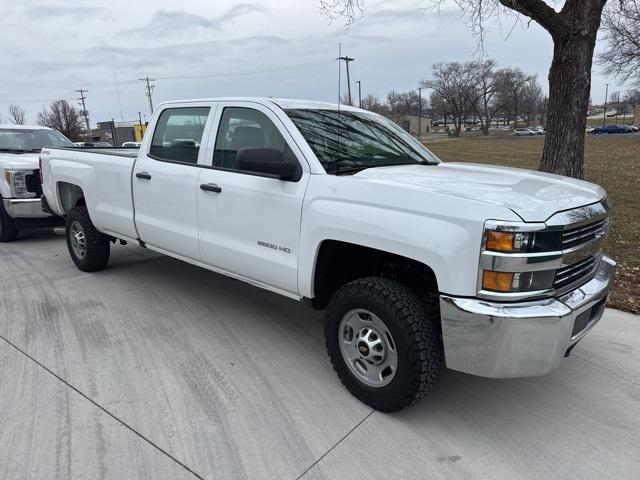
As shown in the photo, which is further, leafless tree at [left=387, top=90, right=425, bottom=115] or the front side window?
leafless tree at [left=387, top=90, right=425, bottom=115]

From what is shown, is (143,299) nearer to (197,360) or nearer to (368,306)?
(197,360)

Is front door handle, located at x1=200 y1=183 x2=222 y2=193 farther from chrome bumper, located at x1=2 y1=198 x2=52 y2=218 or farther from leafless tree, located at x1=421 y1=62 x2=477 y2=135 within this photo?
leafless tree, located at x1=421 y1=62 x2=477 y2=135

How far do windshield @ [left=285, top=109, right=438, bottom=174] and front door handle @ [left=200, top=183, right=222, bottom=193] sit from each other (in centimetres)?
80

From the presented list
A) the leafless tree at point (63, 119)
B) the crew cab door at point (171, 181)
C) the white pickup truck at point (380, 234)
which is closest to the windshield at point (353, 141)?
the white pickup truck at point (380, 234)

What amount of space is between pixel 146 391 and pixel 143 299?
1914 millimetres

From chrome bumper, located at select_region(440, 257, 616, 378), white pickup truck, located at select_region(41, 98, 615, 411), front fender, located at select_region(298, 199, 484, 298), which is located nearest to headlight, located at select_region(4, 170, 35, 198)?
white pickup truck, located at select_region(41, 98, 615, 411)

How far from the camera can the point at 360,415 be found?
121 inches

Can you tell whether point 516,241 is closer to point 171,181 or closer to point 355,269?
point 355,269

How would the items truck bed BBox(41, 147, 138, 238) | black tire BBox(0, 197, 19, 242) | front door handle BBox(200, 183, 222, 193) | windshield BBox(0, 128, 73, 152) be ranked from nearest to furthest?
front door handle BBox(200, 183, 222, 193) → truck bed BBox(41, 147, 138, 238) → black tire BBox(0, 197, 19, 242) → windshield BBox(0, 128, 73, 152)

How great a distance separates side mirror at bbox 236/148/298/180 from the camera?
10.4 ft

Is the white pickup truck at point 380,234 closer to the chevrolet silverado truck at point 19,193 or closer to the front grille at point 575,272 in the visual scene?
the front grille at point 575,272

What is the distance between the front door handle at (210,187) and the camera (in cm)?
389

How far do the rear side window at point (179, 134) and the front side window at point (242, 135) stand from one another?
0.27 m

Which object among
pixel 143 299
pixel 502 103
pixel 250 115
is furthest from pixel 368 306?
pixel 502 103
